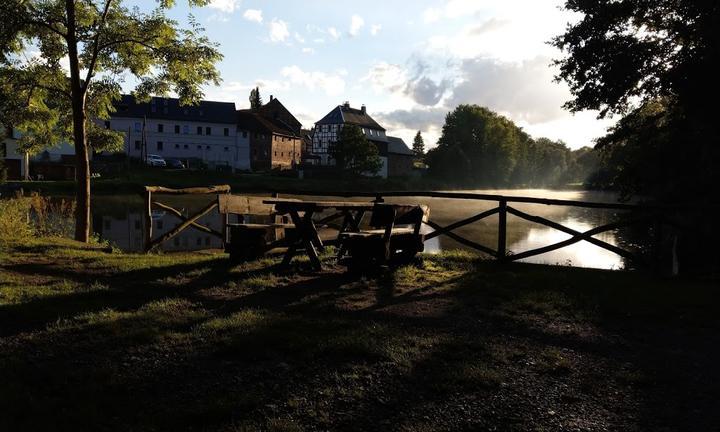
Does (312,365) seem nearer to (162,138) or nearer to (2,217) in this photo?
(2,217)

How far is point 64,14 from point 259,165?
232ft

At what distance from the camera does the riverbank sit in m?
42.9

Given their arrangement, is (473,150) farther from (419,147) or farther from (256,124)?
(419,147)

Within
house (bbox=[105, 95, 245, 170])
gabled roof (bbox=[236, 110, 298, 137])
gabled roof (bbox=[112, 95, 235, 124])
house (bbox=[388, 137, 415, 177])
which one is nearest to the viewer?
gabled roof (bbox=[112, 95, 235, 124])

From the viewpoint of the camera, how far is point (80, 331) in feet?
A: 17.6

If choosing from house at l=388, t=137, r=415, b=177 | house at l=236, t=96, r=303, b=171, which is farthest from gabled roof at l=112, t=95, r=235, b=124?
house at l=388, t=137, r=415, b=177

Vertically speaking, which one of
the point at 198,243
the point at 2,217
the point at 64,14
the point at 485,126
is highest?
the point at 485,126

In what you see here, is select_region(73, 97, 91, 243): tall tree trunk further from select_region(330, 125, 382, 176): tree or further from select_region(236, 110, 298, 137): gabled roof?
select_region(236, 110, 298, 137): gabled roof

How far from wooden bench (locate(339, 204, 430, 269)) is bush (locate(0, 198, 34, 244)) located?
850 cm

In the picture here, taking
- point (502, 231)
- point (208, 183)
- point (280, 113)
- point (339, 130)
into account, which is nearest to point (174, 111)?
point (280, 113)

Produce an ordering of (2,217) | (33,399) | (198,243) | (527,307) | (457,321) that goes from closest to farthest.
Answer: (33,399) < (457,321) < (527,307) < (2,217) < (198,243)

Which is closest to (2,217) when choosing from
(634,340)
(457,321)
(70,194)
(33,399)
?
(33,399)

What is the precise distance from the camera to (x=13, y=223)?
1339cm

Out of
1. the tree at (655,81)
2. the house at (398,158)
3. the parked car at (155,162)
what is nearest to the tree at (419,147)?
the house at (398,158)
